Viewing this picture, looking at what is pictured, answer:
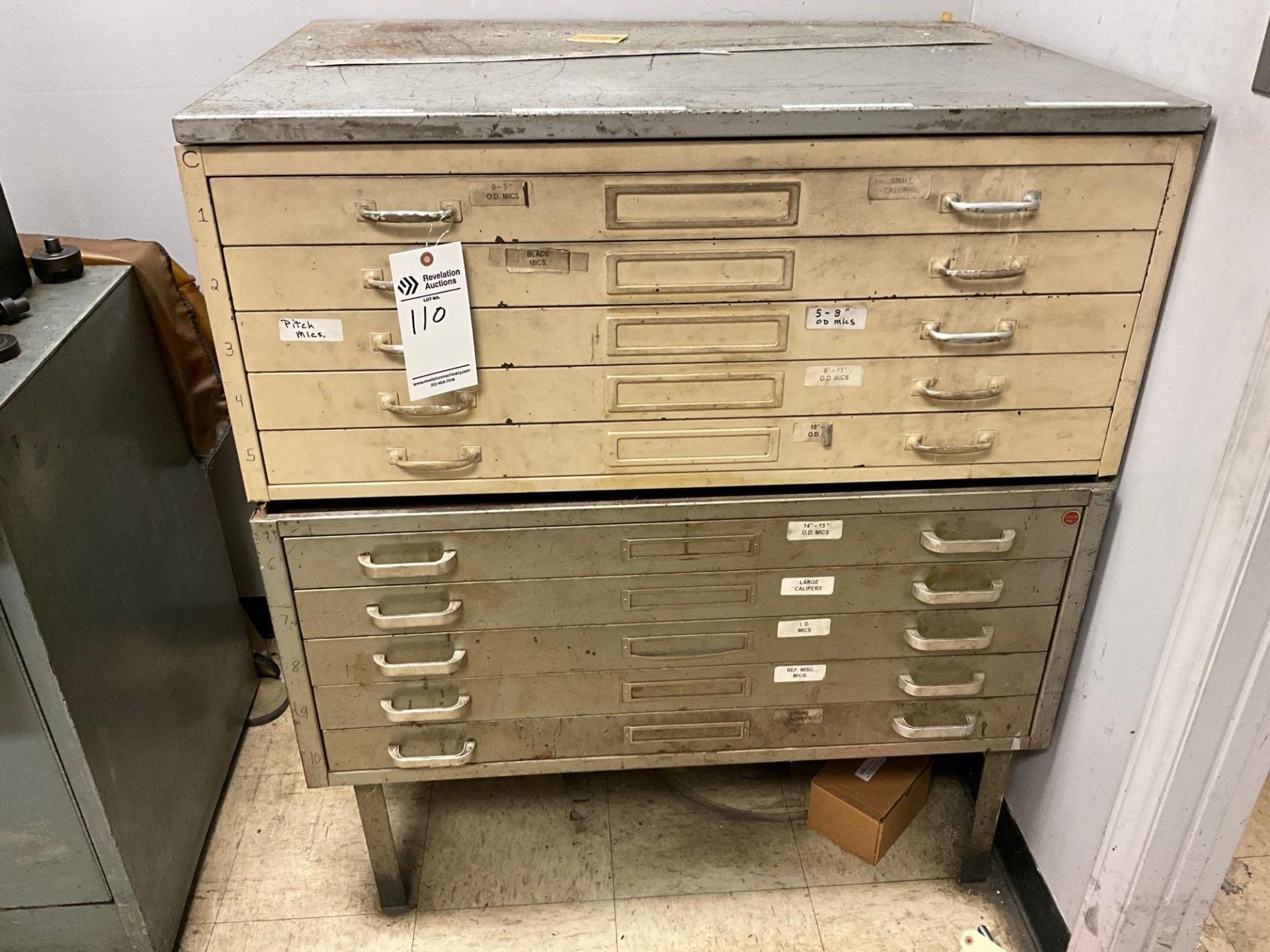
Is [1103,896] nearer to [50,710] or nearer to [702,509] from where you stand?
[702,509]

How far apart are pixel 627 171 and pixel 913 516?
0.59m

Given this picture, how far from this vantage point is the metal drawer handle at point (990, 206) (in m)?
1.09

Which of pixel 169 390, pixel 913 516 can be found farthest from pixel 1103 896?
pixel 169 390

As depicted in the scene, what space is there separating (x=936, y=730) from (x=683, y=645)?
1.34 ft

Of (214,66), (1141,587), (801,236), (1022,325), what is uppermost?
(214,66)

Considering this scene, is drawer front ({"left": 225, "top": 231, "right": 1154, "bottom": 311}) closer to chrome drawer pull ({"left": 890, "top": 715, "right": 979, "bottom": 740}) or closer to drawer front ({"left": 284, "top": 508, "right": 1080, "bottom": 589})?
drawer front ({"left": 284, "top": 508, "right": 1080, "bottom": 589})

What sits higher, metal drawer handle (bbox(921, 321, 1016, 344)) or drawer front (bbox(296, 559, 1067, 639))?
metal drawer handle (bbox(921, 321, 1016, 344))

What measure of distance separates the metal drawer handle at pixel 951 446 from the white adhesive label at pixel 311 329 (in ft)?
2.32

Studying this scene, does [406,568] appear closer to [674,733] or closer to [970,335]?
[674,733]

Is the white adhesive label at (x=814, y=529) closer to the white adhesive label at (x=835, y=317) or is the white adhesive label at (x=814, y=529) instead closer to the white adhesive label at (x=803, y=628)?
the white adhesive label at (x=803, y=628)

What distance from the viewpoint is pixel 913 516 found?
4.23ft

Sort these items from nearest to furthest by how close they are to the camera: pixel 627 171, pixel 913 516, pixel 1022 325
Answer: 1. pixel 627 171
2. pixel 1022 325
3. pixel 913 516

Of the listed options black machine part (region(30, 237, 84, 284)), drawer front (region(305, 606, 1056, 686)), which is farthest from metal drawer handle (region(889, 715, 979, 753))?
black machine part (region(30, 237, 84, 284))

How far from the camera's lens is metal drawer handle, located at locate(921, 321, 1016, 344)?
116cm
